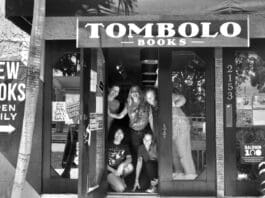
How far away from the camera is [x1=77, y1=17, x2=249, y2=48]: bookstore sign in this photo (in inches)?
237

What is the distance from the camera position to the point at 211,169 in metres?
6.73

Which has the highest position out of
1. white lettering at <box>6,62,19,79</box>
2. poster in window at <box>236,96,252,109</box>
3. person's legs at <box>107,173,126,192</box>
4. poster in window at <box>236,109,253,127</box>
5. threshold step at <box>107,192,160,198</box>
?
white lettering at <box>6,62,19,79</box>

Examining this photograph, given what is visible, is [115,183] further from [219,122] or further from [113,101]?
[219,122]

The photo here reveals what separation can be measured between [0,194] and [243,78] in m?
4.34

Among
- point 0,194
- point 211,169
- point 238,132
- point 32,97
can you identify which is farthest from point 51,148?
point 238,132

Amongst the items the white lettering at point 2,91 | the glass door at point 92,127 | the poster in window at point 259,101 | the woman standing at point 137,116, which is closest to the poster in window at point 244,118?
the poster in window at point 259,101

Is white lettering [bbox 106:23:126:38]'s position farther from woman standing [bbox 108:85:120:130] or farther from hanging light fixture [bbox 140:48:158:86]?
woman standing [bbox 108:85:120:130]

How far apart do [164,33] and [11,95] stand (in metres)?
2.67

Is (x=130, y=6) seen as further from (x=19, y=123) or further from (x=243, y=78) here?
(x=19, y=123)

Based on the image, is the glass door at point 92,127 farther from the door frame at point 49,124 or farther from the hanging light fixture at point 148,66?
the hanging light fixture at point 148,66

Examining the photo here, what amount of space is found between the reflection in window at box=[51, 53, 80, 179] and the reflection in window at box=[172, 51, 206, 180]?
1.63 meters

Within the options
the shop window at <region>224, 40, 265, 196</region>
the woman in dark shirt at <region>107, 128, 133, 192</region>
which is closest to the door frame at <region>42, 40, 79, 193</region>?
the woman in dark shirt at <region>107, 128, 133, 192</region>

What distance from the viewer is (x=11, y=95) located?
6.79 metres

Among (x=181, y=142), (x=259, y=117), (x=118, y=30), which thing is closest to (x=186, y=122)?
(x=181, y=142)
